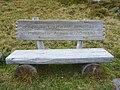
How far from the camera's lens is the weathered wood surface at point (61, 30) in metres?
4.66

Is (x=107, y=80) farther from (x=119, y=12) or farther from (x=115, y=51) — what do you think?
(x=119, y=12)

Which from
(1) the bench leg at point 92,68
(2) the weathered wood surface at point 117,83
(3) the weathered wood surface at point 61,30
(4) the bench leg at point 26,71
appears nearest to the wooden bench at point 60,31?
(3) the weathered wood surface at point 61,30

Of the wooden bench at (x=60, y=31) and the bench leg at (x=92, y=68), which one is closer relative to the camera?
the bench leg at (x=92, y=68)

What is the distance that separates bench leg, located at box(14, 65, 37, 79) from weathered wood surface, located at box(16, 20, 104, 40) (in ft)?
2.76

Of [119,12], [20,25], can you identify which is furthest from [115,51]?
[119,12]

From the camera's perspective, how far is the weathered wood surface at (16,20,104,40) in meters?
4.66

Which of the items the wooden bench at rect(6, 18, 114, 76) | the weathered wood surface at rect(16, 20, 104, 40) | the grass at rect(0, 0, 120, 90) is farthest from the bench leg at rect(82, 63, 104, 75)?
the weathered wood surface at rect(16, 20, 104, 40)

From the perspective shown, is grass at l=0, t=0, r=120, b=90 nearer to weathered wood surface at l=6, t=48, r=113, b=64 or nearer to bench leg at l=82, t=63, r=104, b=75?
bench leg at l=82, t=63, r=104, b=75

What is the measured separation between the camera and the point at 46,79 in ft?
13.7

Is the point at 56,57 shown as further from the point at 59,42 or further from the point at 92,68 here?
the point at 59,42

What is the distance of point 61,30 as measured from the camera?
15.6 feet

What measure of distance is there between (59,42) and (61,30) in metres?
1.82

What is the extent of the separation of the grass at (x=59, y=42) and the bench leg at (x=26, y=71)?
0.10 meters

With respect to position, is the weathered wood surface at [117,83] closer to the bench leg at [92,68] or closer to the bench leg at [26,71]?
the bench leg at [92,68]
